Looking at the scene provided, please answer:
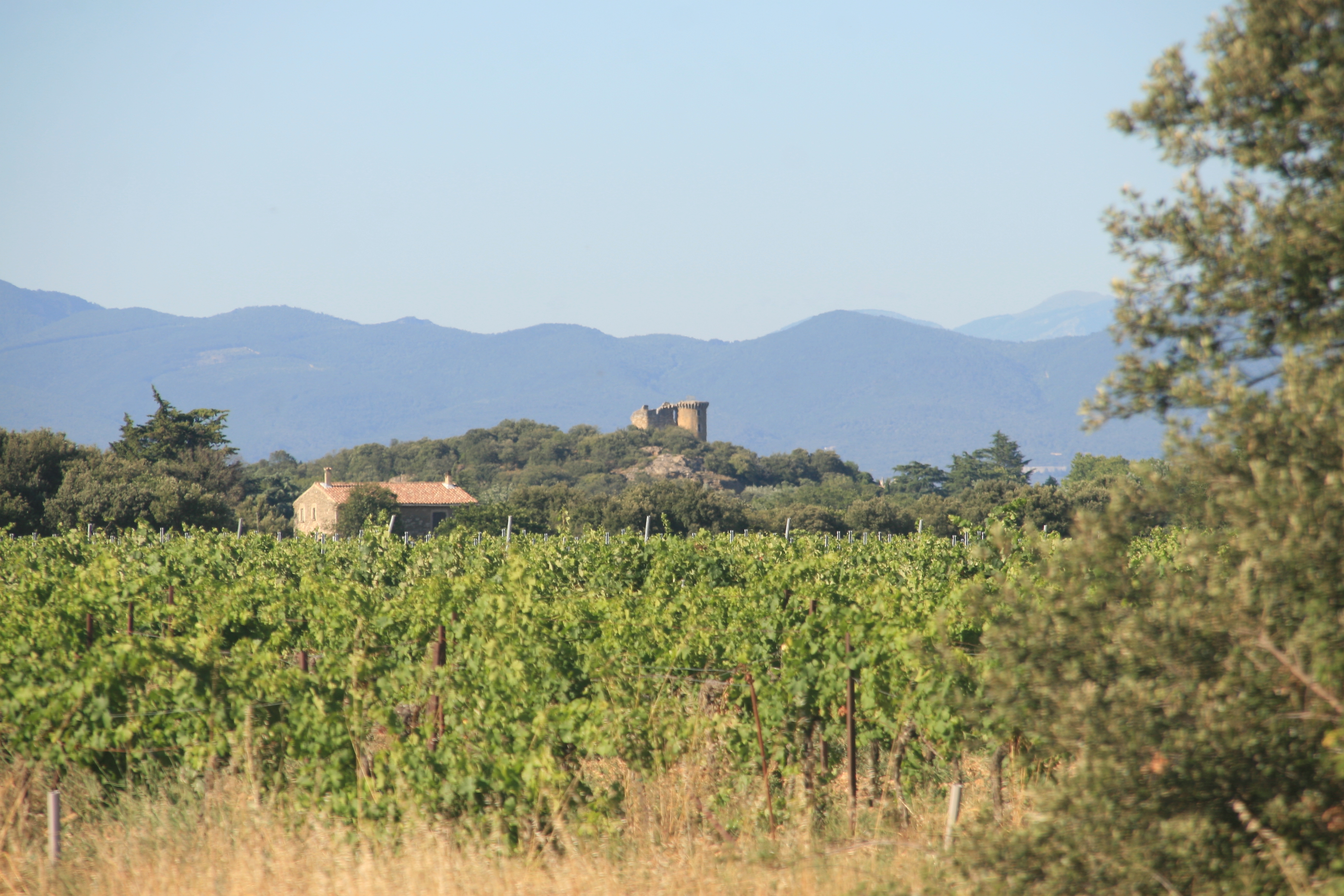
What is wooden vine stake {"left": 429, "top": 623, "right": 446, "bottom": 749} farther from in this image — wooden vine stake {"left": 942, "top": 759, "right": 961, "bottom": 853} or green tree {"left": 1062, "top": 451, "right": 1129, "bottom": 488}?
green tree {"left": 1062, "top": 451, "right": 1129, "bottom": 488}

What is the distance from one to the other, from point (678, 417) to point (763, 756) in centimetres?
10983

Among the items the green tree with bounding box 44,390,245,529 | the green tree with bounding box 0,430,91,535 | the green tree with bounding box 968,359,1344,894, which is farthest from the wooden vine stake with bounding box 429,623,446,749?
the green tree with bounding box 0,430,91,535

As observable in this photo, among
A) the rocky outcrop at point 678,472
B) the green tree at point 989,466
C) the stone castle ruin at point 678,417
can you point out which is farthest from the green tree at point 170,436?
the stone castle ruin at point 678,417

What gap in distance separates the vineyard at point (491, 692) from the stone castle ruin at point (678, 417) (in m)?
103

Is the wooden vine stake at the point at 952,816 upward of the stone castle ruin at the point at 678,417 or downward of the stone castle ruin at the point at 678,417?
downward

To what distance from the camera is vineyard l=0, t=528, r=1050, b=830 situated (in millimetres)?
5199

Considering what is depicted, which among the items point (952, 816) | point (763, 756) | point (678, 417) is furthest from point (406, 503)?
point (678, 417)

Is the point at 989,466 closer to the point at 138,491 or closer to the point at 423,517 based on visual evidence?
the point at 423,517

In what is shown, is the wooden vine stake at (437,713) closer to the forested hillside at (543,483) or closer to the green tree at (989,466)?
the forested hillside at (543,483)

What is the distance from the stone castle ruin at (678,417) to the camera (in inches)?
4414

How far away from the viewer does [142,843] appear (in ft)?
16.5

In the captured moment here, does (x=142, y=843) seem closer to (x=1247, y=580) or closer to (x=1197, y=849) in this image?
(x=1197, y=849)

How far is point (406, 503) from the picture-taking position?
51.9 metres

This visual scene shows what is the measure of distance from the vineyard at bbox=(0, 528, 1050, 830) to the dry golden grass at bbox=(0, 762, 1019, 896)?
0.16 metres
